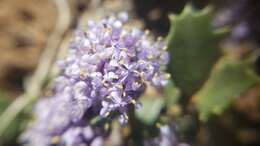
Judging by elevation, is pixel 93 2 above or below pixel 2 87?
above

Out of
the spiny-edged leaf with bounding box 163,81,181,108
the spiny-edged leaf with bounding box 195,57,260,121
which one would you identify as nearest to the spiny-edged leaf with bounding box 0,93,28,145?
the spiny-edged leaf with bounding box 163,81,181,108

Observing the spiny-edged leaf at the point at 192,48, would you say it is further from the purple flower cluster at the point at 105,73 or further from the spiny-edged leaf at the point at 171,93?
the purple flower cluster at the point at 105,73

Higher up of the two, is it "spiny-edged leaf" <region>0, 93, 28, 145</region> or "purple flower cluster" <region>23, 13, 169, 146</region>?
"spiny-edged leaf" <region>0, 93, 28, 145</region>

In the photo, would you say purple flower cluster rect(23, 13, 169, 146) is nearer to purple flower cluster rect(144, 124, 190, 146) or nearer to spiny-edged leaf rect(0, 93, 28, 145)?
purple flower cluster rect(144, 124, 190, 146)

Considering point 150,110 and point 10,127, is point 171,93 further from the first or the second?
point 10,127

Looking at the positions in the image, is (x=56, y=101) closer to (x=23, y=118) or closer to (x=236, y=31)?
(x=23, y=118)

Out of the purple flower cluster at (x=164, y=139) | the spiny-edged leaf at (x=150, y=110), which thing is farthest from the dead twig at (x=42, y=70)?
the purple flower cluster at (x=164, y=139)

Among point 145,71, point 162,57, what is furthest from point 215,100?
point 145,71
